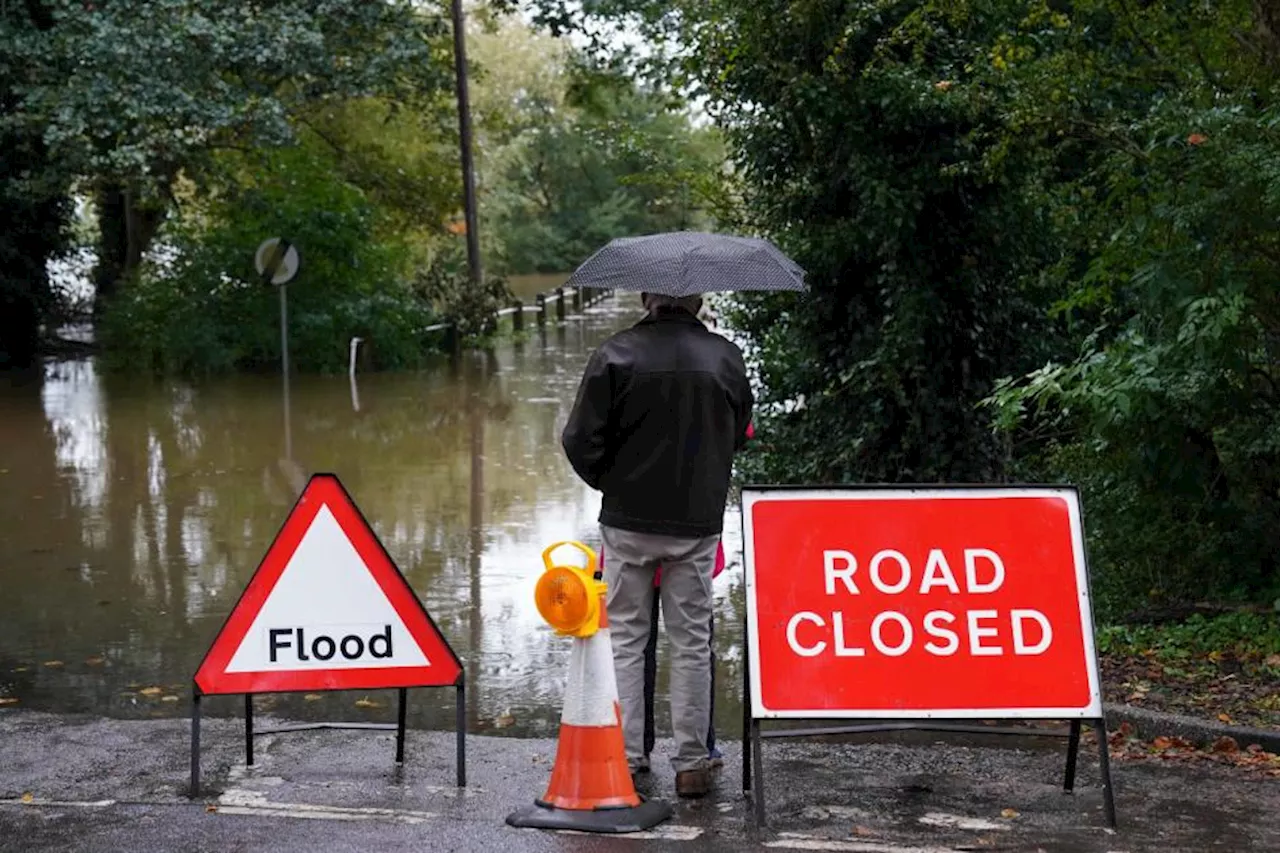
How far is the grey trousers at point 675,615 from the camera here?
6.61 m

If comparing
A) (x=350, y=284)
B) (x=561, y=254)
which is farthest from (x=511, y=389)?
(x=561, y=254)

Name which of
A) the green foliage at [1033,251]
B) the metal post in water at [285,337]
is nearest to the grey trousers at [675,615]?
the green foliage at [1033,251]

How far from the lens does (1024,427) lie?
12.9m

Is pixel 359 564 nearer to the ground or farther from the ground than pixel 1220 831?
farther from the ground

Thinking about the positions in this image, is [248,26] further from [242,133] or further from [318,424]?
[318,424]

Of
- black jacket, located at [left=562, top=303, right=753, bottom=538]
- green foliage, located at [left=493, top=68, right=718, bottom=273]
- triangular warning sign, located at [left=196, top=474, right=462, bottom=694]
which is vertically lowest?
triangular warning sign, located at [left=196, top=474, right=462, bottom=694]

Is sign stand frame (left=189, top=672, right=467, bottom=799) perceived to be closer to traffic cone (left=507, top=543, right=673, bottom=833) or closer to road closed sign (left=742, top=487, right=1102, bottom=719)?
traffic cone (left=507, top=543, right=673, bottom=833)

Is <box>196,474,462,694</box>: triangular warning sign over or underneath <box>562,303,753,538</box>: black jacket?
underneath

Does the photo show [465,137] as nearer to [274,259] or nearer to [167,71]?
[274,259]

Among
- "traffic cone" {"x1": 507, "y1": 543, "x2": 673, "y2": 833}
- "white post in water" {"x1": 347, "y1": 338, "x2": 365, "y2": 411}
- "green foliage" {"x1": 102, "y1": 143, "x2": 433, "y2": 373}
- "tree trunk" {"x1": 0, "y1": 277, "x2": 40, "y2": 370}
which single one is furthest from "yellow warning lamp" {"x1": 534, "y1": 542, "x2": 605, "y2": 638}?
"tree trunk" {"x1": 0, "y1": 277, "x2": 40, "y2": 370}

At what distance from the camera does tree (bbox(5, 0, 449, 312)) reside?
24547 mm

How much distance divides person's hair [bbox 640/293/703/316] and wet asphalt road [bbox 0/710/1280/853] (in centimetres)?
171

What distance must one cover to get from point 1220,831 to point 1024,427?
685 cm

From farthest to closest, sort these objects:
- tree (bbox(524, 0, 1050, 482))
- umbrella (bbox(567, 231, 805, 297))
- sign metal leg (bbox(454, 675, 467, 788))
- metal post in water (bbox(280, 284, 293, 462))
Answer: metal post in water (bbox(280, 284, 293, 462)) < tree (bbox(524, 0, 1050, 482)) < sign metal leg (bbox(454, 675, 467, 788)) < umbrella (bbox(567, 231, 805, 297))
